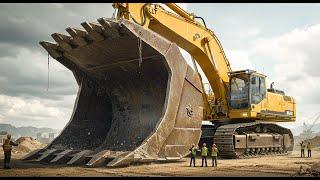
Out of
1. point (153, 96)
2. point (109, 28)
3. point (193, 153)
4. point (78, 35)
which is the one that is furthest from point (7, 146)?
→ point (193, 153)

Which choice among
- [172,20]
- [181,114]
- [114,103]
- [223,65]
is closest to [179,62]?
[181,114]

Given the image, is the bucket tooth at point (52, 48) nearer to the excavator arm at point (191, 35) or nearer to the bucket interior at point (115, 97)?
the bucket interior at point (115, 97)

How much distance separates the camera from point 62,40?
481 inches

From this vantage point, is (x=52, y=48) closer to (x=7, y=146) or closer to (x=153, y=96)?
(x=7, y=146)

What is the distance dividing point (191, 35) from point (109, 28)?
15.7ft

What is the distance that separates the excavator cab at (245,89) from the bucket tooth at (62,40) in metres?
6.94

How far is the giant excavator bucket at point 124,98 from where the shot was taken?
1075 cm

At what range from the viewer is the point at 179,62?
11.7m

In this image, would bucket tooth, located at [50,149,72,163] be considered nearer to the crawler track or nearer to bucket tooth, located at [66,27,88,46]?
bucket tooth, located at [66,27,88,46]

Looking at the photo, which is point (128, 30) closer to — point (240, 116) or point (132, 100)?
point (132, 100)

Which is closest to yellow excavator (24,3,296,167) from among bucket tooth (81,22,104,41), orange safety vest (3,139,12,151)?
bucket tooth (81,22,104,41)

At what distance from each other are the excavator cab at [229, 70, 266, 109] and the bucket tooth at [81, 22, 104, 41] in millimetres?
6671

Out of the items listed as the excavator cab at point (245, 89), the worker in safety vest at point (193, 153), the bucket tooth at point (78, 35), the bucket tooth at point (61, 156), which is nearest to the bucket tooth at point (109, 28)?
the bucket tooth at point (78, 35)

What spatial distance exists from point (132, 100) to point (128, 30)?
3.78 meters
